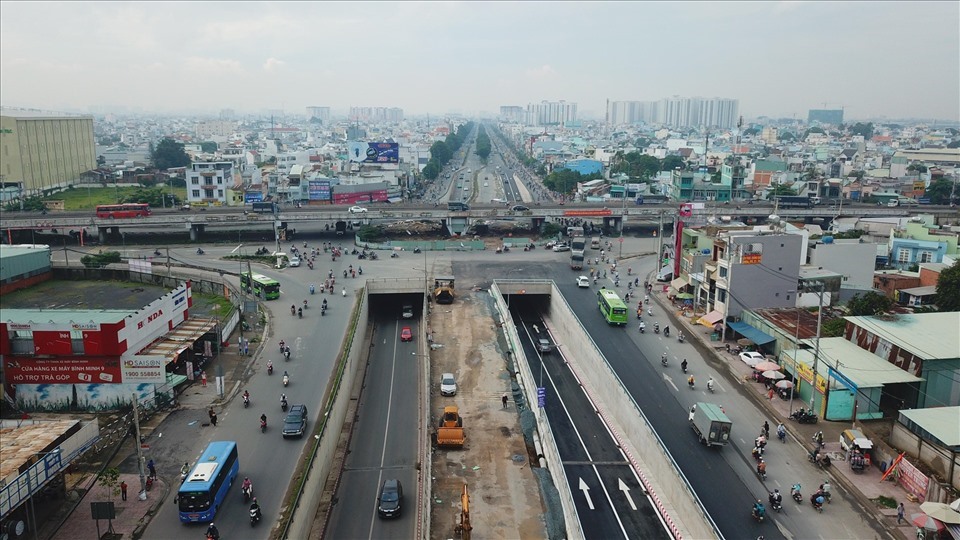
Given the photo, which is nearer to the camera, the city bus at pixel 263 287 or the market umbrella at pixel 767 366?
the market umbrella at pixel 767 366

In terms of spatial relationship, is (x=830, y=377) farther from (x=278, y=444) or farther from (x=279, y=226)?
(x=279, y=226)

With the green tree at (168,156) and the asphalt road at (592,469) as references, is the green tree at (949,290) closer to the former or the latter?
the asphalt road at (592,469)

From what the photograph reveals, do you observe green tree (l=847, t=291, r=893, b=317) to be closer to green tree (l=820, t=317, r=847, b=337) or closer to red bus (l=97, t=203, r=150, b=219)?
green tree (l=820, t=317, r=847, b=337)

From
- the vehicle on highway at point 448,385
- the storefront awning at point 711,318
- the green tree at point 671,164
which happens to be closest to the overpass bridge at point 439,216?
the storefront awning at point 711,318

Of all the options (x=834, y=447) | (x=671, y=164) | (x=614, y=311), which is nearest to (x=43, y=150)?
(x=614, y=311)

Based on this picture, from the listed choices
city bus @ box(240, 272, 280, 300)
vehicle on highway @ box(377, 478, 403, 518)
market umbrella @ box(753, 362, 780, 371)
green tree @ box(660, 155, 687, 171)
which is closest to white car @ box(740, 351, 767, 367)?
market umbrella @ box(753, 362, 780, 371)

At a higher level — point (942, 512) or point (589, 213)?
point (589, 213)

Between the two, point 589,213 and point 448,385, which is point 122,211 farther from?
point 448,385
